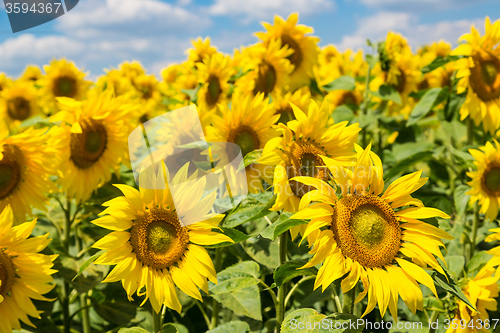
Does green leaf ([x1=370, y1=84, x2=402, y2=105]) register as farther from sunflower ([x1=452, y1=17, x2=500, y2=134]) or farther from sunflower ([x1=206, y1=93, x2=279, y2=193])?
sunflower ([x1=206, y1=93, x2=279, y2=193])

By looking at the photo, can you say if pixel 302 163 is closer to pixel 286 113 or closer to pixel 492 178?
pixel 286 113

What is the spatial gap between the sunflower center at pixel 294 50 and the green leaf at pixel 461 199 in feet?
5.39

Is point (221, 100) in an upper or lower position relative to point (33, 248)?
upper

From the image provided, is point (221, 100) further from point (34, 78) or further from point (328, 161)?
point (34, 78)

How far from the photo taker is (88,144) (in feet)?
10.4

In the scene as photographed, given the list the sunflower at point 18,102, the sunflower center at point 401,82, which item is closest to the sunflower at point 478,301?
the sunflower center at point 401,82

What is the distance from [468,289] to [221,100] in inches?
84.3

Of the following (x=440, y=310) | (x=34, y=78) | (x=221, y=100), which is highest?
(x=34, y=78)

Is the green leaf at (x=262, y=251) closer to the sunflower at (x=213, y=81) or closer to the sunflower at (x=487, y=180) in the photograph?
the sunflower at (x=213, y=81)

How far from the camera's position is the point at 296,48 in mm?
3857

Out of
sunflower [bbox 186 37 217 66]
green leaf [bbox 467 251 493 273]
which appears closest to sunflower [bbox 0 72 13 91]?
sunflower [bbox 186 37 217 66]

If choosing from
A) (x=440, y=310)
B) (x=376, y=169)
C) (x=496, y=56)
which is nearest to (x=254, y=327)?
(x=440, y=310)

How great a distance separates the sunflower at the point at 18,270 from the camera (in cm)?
200

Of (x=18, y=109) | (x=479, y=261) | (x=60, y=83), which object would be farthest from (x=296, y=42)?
(x=18, y=109)
